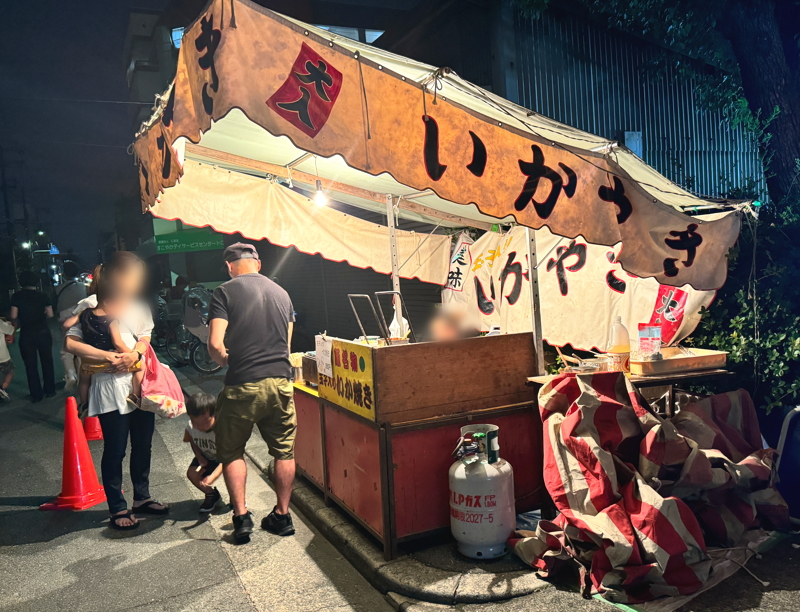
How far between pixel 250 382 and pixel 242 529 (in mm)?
1224

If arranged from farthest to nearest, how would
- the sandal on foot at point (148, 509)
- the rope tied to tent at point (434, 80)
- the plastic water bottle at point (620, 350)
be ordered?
the sandal on foot at point (148, 509)
the plastic water bottle at point (620, 350)
the rope tied to tent at point (434, 80)

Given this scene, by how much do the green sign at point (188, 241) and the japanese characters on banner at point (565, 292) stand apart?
16917mm

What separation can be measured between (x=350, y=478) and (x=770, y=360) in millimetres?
3681

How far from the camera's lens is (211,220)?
6781 mm

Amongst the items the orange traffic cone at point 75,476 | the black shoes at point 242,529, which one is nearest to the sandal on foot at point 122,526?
the orange traffic cone at point 75,476

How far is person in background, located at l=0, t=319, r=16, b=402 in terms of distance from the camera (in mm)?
10557

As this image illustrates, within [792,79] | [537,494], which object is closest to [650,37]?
[792,79]

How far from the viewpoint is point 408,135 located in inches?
131

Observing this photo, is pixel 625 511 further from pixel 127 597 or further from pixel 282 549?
pixel 127 597

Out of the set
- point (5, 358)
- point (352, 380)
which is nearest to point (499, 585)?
point (352, 380)

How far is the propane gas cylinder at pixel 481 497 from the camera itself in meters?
3.75

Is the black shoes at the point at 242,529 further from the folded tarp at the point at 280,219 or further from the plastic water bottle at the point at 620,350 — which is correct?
the folded tarp at the point at 280,219

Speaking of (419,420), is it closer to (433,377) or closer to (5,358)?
(433,377)

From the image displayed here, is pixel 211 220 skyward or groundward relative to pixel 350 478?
skyward
